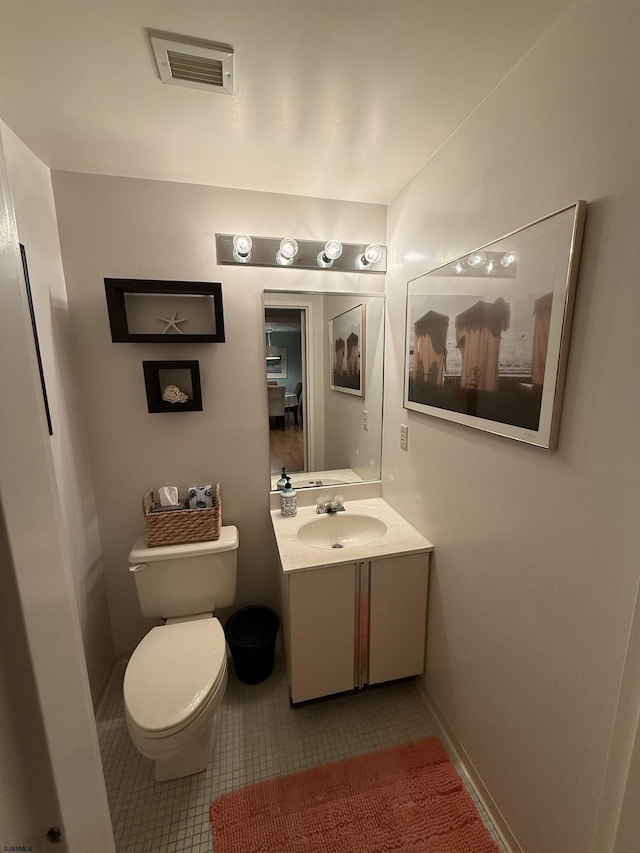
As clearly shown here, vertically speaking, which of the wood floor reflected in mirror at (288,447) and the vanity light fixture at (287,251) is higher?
the vanity light fixture at (287,251)

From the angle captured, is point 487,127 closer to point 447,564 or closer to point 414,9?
point 414,9

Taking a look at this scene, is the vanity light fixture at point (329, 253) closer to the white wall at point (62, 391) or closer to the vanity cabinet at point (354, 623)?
the white wall at point (62, 391)

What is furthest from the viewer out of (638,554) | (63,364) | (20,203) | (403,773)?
(63,364)

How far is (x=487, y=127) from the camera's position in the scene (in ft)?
3.54

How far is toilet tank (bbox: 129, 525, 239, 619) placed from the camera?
1547mm

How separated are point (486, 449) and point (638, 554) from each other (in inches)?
18.7

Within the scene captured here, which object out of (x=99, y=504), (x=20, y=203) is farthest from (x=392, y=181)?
(x=99, y=504)

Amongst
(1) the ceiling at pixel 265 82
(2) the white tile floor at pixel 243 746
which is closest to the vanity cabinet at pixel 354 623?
(2) the white tile floor at pixel 243 746

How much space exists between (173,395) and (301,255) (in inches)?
36.2

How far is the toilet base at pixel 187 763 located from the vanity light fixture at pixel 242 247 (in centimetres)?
201

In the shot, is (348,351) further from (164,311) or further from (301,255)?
(164,311)

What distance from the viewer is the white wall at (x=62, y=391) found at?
4.11 feet

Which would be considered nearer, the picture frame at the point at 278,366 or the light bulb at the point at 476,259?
the light bulb at the point at 476,259

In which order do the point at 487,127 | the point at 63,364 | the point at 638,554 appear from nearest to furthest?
the point at 638,554 → the point at 487,127 → the point at 63,364
